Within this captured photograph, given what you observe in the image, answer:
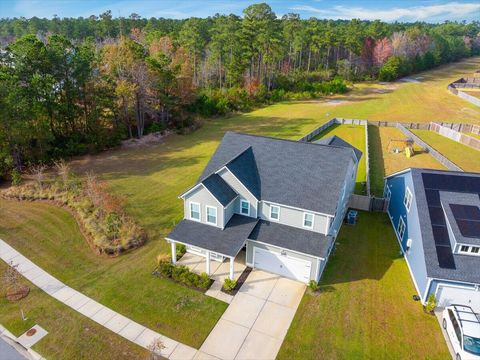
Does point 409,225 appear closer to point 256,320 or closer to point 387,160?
point 256,320

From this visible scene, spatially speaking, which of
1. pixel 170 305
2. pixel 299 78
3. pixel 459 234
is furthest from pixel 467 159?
pixel 299 78

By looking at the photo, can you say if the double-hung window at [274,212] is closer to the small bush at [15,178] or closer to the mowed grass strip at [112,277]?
the mowed grass strip at [112,277]

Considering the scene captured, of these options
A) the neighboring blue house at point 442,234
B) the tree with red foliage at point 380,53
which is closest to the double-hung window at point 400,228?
the neighboring blue house at point 442,234

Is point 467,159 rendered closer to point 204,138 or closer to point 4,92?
point 204,138

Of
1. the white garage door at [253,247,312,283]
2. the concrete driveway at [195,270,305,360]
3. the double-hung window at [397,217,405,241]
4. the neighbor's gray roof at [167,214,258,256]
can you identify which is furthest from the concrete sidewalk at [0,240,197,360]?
the double-hung window at [397,217,405,241]

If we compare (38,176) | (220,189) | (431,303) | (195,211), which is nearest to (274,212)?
(220,189)

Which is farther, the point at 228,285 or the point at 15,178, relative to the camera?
the point at 15,178

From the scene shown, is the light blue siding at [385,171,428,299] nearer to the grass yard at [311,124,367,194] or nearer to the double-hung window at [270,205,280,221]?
the double-hung window at [270,205,280,221]
